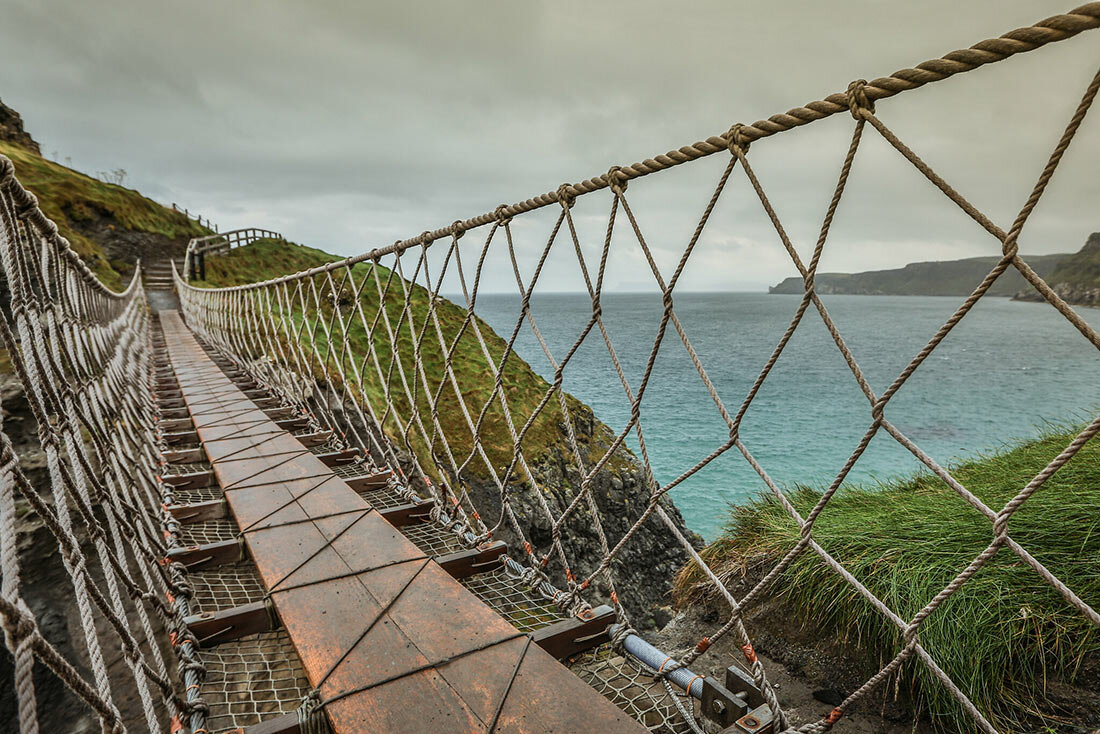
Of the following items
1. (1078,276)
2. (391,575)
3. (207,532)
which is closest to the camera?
(391,575)

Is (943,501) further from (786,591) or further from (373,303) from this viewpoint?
(373,303)

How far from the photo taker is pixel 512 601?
1823mm

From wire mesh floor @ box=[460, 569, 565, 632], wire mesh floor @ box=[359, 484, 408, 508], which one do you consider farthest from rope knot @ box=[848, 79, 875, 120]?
wire mesh floor @ box=[359, 484, 408, 508]

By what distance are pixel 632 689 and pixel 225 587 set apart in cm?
148

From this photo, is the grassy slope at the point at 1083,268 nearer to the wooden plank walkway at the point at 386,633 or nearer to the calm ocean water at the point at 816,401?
the calm ocean water at the point at 816,401

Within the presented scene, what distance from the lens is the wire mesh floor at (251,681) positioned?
1339 mm

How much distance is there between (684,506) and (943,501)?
1207cm

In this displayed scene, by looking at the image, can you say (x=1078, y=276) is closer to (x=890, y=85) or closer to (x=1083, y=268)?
(x=1083, y=268)

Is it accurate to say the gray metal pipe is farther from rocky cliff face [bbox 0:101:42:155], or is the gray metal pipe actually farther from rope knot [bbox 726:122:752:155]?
rocky cliff face [bbox 0:101:42:155]

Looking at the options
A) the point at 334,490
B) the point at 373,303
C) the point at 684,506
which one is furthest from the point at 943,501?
the point at 373,303

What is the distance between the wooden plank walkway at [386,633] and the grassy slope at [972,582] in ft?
4.00

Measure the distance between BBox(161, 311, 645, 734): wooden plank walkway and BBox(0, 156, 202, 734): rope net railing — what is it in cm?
30

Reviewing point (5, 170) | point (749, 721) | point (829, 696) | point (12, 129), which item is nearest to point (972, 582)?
point (829, 696)

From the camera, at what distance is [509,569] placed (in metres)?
2.03
